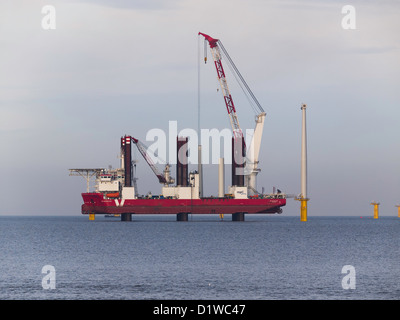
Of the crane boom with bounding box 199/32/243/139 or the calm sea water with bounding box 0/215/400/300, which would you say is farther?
the crane boom with bounding box 199/32/243/139

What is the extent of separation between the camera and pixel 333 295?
42750mm

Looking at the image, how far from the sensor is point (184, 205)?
15888 centimetres

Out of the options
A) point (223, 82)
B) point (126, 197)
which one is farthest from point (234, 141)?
point (126, 197)

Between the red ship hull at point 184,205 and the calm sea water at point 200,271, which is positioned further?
the red ship hull at point 184,205

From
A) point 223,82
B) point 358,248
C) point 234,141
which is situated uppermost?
point 223,82

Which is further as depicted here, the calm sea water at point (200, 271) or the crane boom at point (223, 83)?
the crane boom at point (223, 83)

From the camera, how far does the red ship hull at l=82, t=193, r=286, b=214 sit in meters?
158

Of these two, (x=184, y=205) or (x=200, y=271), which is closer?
(x=200, y=271)

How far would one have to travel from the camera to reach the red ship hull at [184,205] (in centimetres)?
15775

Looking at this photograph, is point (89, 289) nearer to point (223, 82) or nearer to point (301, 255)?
point (301, 255)

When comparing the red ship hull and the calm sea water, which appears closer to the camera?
the calm sea water

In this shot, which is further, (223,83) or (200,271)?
(223,83)

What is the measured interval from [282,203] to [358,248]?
2818 inches
